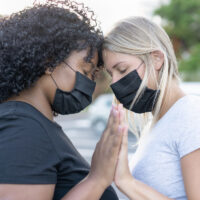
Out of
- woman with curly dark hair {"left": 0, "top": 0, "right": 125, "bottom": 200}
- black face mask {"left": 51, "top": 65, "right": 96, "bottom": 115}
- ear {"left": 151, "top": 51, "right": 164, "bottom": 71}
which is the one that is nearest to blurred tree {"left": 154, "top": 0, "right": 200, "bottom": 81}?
ear {"left": 151, "top": 51, "right": 164, "bottom": 71}

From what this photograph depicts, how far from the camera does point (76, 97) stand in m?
1.99

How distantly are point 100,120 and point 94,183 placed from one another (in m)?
10.5

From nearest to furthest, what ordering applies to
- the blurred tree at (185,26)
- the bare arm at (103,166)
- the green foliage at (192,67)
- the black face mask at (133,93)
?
the bare arm at (103,166), the black face mask at (133,93), the green foliage at (192,67), the blurred tree at (185,26)

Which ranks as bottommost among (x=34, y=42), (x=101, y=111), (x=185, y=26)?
(x=185, y=26)

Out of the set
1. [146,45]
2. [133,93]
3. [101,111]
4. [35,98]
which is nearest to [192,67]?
[101,111]

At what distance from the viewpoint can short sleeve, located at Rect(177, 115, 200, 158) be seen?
5.68 ft

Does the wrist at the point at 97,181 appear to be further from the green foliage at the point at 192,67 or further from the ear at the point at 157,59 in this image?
the green foliage at the point at 192,67

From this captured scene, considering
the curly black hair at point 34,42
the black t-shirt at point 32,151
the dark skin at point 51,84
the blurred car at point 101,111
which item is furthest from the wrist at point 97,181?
the blurred car at point 101,111

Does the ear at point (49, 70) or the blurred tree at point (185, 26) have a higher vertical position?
the ear at point (49, 70)

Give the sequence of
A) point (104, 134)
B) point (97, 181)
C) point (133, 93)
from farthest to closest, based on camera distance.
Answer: point (133, 93), point (104, 134), point (97, 181)

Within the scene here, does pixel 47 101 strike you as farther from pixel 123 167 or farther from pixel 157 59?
pixel 157 59

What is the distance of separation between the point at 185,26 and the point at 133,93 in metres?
24.3

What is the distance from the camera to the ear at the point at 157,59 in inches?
83.4

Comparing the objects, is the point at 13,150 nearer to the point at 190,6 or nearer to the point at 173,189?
the point at 173,189
